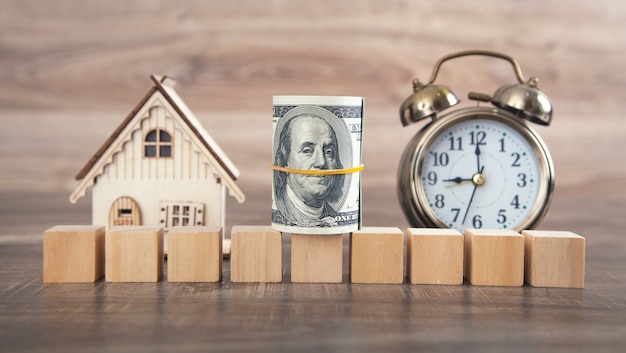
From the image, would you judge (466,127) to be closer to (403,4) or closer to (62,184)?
(403,4)

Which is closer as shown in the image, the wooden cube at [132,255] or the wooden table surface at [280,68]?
the wooden cube at [132,255]

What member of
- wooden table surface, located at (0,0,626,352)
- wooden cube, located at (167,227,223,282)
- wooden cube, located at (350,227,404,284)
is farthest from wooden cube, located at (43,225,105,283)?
wooden table surface, located at (0,0,626,352)

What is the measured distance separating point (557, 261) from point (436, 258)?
0.19 metres

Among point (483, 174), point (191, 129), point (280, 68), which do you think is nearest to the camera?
point (191, 129)

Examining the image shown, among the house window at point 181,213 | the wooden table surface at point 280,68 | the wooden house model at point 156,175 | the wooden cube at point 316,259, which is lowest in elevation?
the wooden cube at point 316,259

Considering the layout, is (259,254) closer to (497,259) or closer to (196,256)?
(196,256)

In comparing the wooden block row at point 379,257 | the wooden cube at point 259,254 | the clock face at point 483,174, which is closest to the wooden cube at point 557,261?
the wooden block row at point 379,257

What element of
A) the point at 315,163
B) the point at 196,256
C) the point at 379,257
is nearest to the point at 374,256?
the point at 379,257

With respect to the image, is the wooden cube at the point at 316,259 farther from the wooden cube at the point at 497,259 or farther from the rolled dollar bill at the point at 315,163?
the wooden cube at the point at 497,259

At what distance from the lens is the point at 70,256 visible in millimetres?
1123

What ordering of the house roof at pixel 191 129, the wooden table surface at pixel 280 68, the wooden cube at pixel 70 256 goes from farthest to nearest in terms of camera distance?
the wooden table surface at pixel 280 68
the house roof at pixel 191 129
the wooden cube at pixel 70 256

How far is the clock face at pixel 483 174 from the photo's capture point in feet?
4.54

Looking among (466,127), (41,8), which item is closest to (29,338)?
(466,127)

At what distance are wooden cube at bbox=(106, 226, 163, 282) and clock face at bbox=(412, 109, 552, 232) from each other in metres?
0.52
